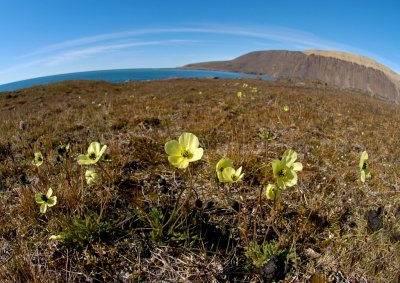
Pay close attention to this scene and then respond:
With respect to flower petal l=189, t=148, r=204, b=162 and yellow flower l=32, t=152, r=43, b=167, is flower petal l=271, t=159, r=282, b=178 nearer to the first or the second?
flower petal l=189, t=148, r=204, b=162

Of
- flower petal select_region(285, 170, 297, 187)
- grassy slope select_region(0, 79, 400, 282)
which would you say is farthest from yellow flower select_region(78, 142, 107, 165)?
flower petal select_region(285, 170, 297, 187)

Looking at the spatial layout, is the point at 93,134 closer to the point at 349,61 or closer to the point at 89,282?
the point at 89,282

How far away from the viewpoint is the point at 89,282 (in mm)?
2068

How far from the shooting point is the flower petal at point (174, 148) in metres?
2.02

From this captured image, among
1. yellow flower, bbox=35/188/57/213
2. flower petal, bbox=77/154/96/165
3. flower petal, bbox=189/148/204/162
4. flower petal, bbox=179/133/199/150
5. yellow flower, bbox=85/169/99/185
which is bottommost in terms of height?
yellow flower, bbox=35/188/57/213

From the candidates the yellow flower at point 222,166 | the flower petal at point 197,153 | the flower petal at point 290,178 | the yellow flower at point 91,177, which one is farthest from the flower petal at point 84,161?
the flower petal at point 290,178

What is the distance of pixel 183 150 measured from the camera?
2107 millimetres

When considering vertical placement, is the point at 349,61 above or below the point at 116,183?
above

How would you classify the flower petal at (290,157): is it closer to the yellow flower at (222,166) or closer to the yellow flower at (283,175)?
the yellow flower at (283,175)

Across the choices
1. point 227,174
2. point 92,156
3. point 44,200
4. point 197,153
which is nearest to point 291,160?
point 227,174

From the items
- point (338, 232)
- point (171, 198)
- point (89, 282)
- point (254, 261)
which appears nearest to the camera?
point (89, 282)

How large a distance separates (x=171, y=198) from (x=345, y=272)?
5.51 feet

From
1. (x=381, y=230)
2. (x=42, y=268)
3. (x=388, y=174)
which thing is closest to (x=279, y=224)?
(x=381, y=230)

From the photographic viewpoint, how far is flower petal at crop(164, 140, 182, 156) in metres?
2.02
